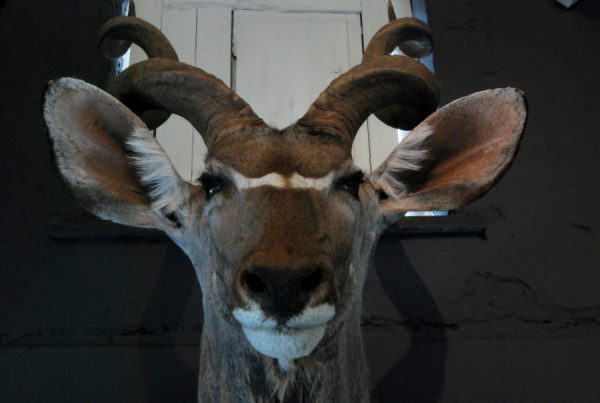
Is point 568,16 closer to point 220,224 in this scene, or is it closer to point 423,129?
point 423,129

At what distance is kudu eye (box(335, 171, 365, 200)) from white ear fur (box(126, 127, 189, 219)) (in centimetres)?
70

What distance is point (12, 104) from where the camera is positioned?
3.59 meters

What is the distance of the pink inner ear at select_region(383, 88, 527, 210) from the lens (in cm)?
224

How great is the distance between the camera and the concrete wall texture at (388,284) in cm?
311

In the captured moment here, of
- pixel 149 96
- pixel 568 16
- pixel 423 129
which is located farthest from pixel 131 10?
pixel 568 16

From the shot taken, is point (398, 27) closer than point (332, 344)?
No

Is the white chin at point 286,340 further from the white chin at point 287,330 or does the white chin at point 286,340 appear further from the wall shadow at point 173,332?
the wall shadow at point 173,332

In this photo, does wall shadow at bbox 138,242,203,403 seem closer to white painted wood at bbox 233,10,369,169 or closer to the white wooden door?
the white wooden door

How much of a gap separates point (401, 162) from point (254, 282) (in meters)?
1.16

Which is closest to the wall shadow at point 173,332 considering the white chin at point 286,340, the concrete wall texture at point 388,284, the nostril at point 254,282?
the concrete wall texture at point 388,284

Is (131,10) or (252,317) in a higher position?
(131,10)

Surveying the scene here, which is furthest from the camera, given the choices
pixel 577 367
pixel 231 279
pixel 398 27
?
pixel 577 367

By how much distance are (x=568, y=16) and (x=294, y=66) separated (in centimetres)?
212

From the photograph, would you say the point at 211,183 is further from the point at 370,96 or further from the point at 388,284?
the point at 388,284
